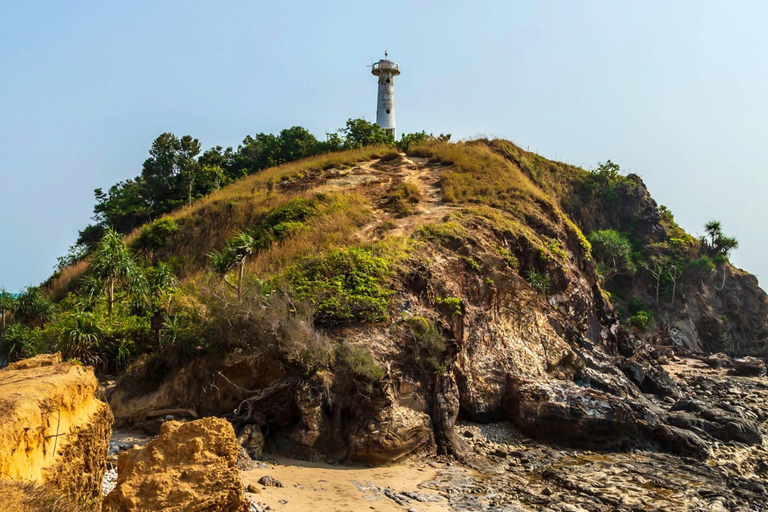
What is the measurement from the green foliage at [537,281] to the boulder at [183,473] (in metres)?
18.4

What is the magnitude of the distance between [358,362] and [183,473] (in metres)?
8.46

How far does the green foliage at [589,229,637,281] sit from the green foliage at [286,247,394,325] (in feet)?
85.0

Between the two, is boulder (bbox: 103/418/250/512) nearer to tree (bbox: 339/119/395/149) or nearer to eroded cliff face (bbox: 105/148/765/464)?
eroded cliff face (bbox: 105/148/765/464)

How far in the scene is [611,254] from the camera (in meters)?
41.5

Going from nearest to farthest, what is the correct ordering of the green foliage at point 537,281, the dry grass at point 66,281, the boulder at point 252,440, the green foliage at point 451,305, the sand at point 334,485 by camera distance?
the sand at point 334,485
the boulder at point 252,440
the green foliage at point 451,305
the green foliage at point 537,281
the dry grass at point 66,281

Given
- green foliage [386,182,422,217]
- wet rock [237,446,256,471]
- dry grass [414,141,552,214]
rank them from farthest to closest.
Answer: dry grass [414,141,552,214] → green foliage [386,182,422,217] → wet rock [237,446,256,471]

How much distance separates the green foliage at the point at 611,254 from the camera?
136ft

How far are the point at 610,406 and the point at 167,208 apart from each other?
26000 millimetres

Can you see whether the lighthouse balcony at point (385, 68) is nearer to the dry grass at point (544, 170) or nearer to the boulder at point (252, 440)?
the dry grass at point (544, 170)

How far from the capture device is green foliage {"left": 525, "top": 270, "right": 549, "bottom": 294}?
80.8 feet

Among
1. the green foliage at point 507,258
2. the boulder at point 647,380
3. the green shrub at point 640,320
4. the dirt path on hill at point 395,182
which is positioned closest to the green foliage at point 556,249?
the green foliage at point 507,258

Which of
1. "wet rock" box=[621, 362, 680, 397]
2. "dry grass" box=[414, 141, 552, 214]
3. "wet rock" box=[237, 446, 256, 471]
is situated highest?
"dry grass" box=[414, 141, 552, 214]

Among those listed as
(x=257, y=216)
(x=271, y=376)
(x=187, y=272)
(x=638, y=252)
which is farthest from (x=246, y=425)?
(x=638, y=252)

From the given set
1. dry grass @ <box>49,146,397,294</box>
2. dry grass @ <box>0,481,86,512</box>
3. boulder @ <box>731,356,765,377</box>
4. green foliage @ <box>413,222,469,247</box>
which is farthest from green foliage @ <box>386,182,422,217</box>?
dry grass @ <box>0,481,86,512</box>
